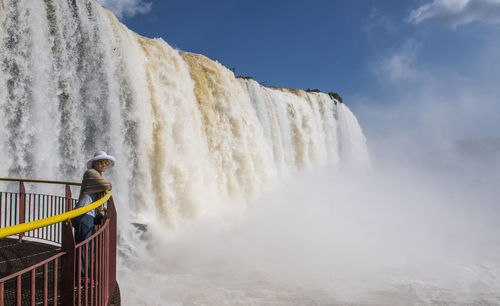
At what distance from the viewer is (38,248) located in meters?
4.48

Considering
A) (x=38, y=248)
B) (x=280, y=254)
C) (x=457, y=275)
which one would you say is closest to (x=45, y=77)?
(x=38, y=248)

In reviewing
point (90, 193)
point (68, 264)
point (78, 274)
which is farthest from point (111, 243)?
point (68, 264)

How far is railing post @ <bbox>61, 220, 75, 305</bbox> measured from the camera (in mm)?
1880

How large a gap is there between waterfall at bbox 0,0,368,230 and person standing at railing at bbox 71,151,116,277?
174 inches

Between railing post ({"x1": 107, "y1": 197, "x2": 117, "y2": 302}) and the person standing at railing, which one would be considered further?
the person standing at railing

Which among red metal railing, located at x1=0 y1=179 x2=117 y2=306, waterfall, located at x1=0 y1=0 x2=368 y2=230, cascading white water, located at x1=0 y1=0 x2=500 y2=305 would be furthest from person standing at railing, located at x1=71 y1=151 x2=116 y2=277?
waterfall, located at x1=0 y1=0 x2=368 y2=230

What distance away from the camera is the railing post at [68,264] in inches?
74.0

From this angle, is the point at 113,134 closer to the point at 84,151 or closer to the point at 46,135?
the point at 84,151

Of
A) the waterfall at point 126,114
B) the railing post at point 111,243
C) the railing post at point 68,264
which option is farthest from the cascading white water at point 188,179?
the railing post at point 68,264

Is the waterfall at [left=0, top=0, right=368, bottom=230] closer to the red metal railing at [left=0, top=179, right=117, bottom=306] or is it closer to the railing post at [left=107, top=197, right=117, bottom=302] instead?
the red metal railing at [left=0, top=179, right=117, bottom=306]

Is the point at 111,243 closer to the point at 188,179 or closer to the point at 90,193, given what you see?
the point at 90,193

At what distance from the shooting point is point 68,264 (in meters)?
1.90

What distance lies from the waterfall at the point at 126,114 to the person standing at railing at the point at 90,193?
442 centimetres

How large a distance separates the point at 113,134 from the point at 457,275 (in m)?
9.63
